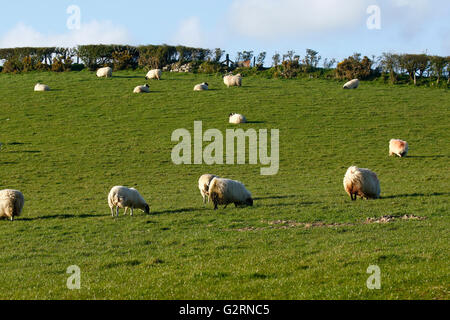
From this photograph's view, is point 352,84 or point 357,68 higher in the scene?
point 357,68

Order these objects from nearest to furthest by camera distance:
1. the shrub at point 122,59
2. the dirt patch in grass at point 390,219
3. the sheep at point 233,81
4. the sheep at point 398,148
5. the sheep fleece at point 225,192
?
the dirt patch in grass at point 390,219 → the sheep fleece at point 225,192 → the sheep at point 398,148 → the sheep at point 233,81 → the shrub at point 122,59

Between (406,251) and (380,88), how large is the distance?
43.5 meters

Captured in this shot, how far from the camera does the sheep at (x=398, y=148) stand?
1280 inches

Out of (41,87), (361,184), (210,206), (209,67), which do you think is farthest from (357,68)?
(210,206)

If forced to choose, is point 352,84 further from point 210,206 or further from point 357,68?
point 210,206

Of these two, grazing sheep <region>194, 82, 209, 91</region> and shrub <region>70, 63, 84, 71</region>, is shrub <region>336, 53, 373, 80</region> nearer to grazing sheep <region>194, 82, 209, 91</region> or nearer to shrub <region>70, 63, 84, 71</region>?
grazing sheep <region>194, 82, 209, 91</region>

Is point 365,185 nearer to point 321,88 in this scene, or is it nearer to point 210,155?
point 210,155

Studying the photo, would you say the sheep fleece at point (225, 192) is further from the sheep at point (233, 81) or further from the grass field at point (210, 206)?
the sheep at point (233, 81)

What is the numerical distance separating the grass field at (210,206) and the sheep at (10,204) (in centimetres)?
91

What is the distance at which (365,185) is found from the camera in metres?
21.4

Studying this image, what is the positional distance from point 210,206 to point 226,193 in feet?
3.50

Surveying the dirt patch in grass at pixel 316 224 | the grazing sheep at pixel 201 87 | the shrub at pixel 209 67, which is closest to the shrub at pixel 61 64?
the shrub at pixel 209 67

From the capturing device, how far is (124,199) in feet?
65.1

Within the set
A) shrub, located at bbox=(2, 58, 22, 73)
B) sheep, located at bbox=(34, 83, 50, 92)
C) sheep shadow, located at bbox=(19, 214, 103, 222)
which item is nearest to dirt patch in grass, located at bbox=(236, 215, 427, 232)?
sheep shadow, located at bbox=(19, 214, 103, 222)
